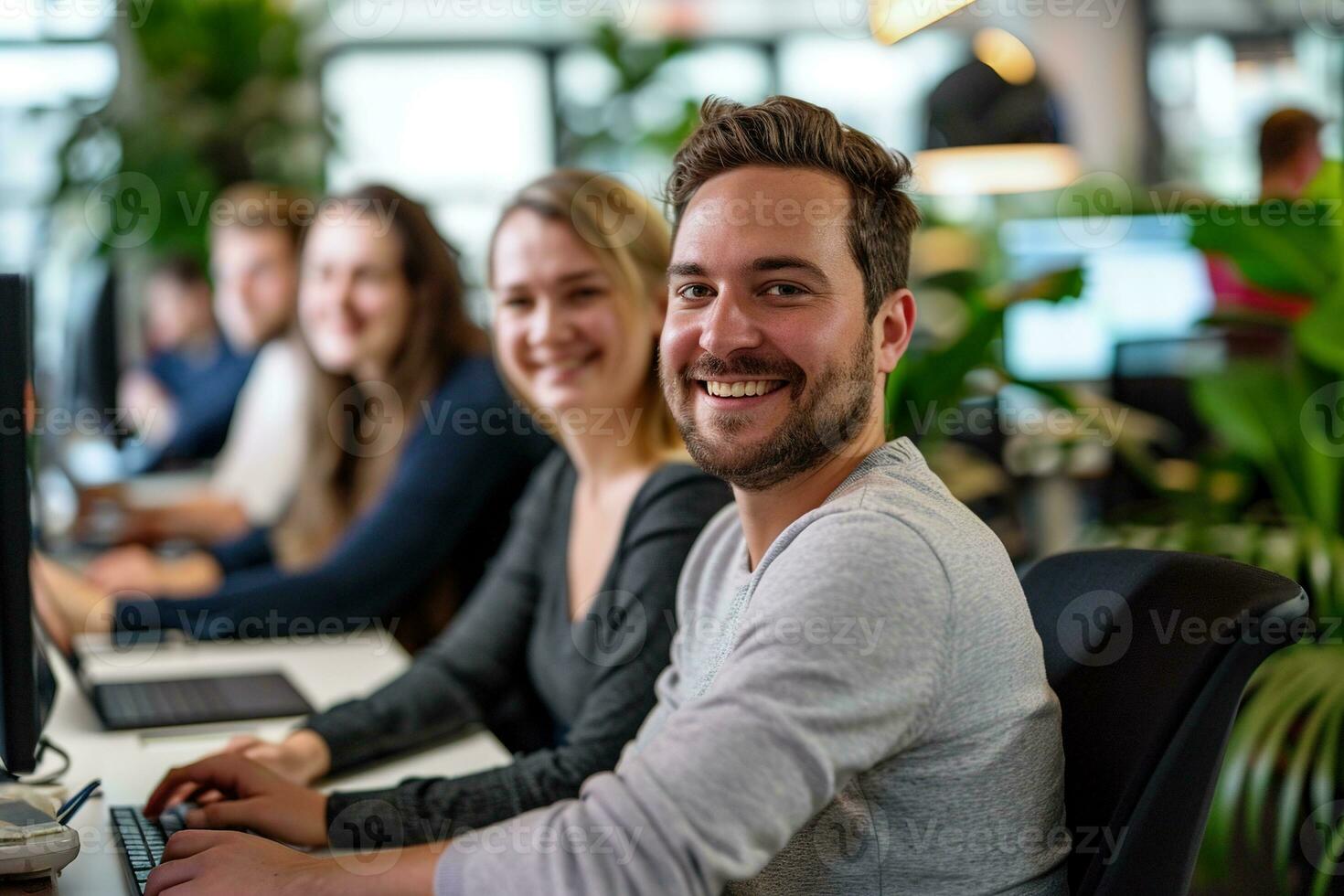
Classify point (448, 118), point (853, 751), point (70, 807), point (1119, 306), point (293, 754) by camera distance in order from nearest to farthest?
point (853, 751) < point (70, 807) < point (293, 754) < point (1119, 306) < point (448, 118)

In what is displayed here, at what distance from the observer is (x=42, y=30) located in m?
6.91

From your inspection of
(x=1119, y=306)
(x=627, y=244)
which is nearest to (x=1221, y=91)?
(x=1119, y=306)

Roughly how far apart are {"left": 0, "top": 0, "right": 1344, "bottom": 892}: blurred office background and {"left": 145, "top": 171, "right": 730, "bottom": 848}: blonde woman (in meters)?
0.66

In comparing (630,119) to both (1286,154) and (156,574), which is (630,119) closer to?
(1286,154)

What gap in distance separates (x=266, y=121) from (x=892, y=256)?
5.87m

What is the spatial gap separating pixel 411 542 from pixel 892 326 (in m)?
1.34

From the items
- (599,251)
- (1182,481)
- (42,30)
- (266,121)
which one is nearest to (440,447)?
(599,251)

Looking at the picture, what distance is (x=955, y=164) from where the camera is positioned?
4723 mm

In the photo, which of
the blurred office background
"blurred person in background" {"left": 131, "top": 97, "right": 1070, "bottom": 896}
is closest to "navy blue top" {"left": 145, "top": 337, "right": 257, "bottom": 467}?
the blurred office background

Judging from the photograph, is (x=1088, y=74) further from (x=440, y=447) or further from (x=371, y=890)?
(x=371, y=890)

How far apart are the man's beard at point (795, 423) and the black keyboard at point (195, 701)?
0.95 meters

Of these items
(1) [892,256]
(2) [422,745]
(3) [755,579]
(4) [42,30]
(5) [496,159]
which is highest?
(4) [42,30]

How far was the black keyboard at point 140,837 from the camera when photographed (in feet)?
4.04

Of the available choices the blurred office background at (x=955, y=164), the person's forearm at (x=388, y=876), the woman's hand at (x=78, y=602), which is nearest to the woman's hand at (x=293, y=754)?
the person's forearm at (x=388, y=876)
